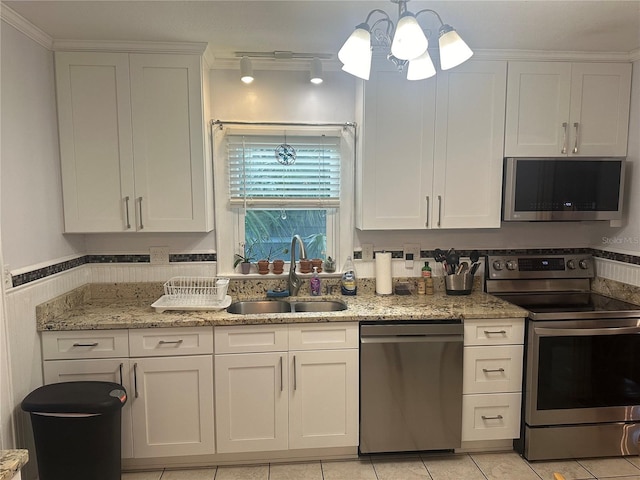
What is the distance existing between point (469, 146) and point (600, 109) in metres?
0.86

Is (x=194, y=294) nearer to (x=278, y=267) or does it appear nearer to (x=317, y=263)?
(x=278, y=267)

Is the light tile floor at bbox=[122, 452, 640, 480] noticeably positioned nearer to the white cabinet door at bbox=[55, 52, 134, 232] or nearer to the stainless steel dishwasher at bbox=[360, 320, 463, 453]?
the stainless steel dishwasher at bbox=[360, 320, 463, 453]

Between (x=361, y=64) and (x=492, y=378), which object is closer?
(x=361, y=64)

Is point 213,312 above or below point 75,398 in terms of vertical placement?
above

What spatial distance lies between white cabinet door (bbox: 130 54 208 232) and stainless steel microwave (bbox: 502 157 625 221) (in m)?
1.91

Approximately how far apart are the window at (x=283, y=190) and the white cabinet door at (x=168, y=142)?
362 millimetres

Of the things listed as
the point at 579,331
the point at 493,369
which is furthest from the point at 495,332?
the point at 579,331

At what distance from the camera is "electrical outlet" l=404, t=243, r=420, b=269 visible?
2938 mm

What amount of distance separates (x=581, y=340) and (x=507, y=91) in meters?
1.53

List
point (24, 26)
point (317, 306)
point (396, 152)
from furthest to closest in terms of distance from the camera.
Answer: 1. point (317, 306)
2. point (396, 152)
3. point (24, 26)

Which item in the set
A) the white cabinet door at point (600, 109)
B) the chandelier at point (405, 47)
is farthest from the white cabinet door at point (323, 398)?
the white cabinet door at point (600, 109)

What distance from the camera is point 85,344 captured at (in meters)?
2.26

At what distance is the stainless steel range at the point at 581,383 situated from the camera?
2371mm

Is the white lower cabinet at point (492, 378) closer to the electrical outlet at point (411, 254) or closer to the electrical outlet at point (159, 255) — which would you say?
the electrical outlet at point (411, 254)
